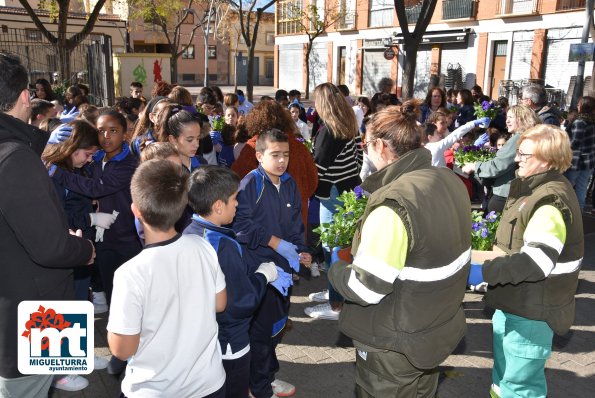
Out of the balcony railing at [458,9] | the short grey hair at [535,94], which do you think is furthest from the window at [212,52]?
the short grey hair at [535,94]

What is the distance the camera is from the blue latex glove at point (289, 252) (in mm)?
3529

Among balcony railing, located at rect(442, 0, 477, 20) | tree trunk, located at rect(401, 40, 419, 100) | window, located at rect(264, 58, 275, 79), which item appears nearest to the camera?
tree trunk, located at rect(401, 40, 419, 100)

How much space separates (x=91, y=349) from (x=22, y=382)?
351 millimetres

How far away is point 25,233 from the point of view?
7.33 feet

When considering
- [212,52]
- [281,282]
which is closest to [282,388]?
[281,282]

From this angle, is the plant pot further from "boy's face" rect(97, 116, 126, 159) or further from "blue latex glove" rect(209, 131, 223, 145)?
"blue latex glove" rect(209, 131, 223, 145)

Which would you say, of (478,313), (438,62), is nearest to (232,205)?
(478,313)

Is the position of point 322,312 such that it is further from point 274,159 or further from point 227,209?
point 227,209

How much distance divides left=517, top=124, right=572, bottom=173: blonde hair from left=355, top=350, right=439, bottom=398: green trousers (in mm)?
1503

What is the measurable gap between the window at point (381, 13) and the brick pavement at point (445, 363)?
3295 cm

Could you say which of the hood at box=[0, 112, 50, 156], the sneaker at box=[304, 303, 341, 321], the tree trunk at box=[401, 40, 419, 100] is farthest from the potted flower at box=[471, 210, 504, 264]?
the tree trunk at box=[401, 40, 419, 100]

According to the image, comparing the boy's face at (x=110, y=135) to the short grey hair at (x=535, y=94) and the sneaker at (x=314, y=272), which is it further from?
the short grey hair at (x=535, y=94)

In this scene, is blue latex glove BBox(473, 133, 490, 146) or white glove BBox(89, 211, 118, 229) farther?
blue latex glove BBox(473, 133, 490, 146)

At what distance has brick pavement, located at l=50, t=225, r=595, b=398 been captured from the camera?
3.95 metres
